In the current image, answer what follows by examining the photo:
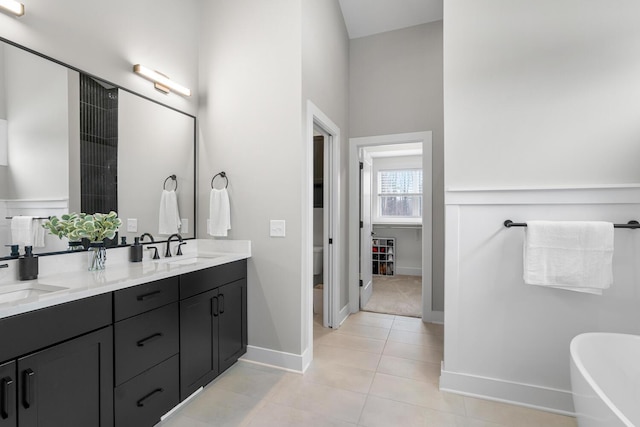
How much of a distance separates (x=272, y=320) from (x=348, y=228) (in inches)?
63.5

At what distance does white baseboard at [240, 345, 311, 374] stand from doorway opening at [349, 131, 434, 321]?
58.4 inches

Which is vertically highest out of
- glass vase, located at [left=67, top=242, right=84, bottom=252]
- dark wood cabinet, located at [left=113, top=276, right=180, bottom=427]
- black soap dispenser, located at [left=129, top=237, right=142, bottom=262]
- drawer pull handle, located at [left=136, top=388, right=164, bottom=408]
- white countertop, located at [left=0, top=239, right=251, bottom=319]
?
glass vase, located at [left=67, top=242, right=84, bottom=252]

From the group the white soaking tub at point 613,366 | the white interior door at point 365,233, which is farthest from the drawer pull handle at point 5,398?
the white interior door at point 365,233

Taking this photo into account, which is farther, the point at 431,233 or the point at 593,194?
the point at 431,233

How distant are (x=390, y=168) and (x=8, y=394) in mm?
5626

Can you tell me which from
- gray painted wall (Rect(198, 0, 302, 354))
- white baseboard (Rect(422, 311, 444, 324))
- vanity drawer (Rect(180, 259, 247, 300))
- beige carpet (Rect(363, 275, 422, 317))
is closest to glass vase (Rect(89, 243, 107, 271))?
vanity drawer (Rect(180, 259, 247, 300))

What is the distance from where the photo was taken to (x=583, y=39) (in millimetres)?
1866

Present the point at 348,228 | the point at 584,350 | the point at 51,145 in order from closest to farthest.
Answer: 1. the point at 584,350
2. the point at 51,145
3. the point at 348,228

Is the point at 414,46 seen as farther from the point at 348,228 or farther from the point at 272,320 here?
the point at 272,320

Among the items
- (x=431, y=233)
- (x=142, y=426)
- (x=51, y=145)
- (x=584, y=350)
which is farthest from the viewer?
(x=431, y=233)

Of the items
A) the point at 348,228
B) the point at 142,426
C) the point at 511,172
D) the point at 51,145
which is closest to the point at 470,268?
the point at 511,172

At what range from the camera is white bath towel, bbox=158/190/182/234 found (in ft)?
7.91

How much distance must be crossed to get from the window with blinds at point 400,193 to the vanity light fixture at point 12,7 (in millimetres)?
5214

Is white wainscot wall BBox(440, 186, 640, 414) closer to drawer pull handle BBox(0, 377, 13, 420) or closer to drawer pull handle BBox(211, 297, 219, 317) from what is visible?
drawer pull handle BBox(211, 297, 219, 317)
